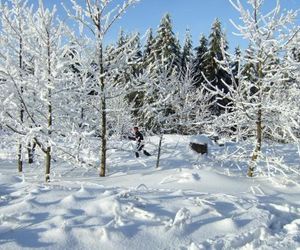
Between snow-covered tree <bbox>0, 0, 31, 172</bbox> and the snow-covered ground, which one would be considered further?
snow-covered tree <bbox>0, 0, 31, 172</bbox>

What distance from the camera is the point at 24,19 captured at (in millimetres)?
10695

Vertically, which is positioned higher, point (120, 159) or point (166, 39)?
point (166, 39)

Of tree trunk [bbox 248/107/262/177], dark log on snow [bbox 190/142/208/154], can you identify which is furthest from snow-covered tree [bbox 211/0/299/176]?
dark log on snow [bbox 190/142/208/154]

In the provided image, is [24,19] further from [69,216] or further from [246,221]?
[246,221]

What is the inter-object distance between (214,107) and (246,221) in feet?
100

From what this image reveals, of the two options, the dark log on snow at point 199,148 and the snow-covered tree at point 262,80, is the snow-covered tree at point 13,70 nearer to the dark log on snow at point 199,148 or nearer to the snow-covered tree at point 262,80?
the snow-covered tree at point 262,80

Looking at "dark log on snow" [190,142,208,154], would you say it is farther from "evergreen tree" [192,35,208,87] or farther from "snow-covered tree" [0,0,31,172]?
"evergreen tree" [192,35,208,87]

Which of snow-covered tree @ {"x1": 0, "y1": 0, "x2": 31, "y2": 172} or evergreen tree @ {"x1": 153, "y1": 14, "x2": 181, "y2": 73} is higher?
evergreen tree @ {"x1": 153, "y1": 14, "x2": 181, "y2": 73}

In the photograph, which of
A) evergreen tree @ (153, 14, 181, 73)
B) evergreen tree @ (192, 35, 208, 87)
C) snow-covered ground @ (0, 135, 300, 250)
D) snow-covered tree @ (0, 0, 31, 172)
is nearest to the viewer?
snow-covered ground @ (0, 135, 300, 250)

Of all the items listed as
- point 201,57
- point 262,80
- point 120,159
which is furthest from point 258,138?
point 201,57

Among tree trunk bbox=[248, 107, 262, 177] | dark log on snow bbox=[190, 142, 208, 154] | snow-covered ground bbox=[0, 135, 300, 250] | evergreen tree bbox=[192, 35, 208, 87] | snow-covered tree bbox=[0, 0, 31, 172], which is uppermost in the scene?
evergreen tree bbox=[192, 35, 208, 87]

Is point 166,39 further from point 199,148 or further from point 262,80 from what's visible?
point 262,80

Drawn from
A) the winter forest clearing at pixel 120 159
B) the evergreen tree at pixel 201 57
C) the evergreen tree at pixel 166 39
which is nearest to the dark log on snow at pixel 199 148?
the winter forest clearing at pixel 120 159

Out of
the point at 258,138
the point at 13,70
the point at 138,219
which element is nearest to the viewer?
the point at 138,219
